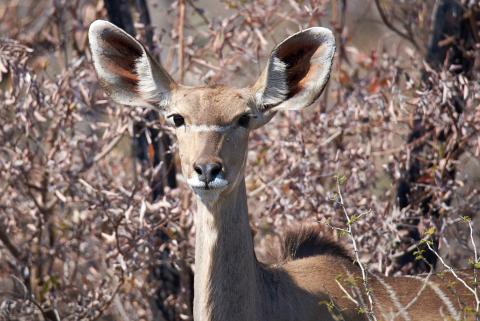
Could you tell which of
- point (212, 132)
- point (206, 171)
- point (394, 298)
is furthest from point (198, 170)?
point (394, 298)

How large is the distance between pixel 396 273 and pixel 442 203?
40 cm

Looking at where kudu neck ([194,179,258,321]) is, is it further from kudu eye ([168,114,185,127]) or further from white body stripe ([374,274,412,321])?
white body stripe ([374,274,412,321])

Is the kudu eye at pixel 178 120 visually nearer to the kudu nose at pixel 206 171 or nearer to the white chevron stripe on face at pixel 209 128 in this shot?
the white chevron stripe on face at pixel 209 128

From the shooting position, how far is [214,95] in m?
3.57

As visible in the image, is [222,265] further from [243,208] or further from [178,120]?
[178,120]

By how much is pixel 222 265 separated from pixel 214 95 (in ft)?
1.89

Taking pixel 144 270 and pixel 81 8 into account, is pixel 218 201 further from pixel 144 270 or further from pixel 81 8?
pixel 81 8

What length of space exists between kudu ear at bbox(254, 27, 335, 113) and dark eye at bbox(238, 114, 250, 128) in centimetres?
11

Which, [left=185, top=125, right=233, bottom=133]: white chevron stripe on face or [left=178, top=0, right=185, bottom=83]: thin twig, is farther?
[left=178, top=0, right=185, bottom=83]: thin twig

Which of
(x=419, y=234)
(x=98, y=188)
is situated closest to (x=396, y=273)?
(x=419, y=234)

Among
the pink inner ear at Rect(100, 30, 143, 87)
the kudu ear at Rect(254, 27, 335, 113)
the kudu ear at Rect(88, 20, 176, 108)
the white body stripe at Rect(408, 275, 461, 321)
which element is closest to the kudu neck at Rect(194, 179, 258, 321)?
the kudu ear at Rect(254, 27, 335, 113)

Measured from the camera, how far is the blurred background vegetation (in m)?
4.69

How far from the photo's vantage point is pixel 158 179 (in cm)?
488

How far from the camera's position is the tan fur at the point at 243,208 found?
3.42m
